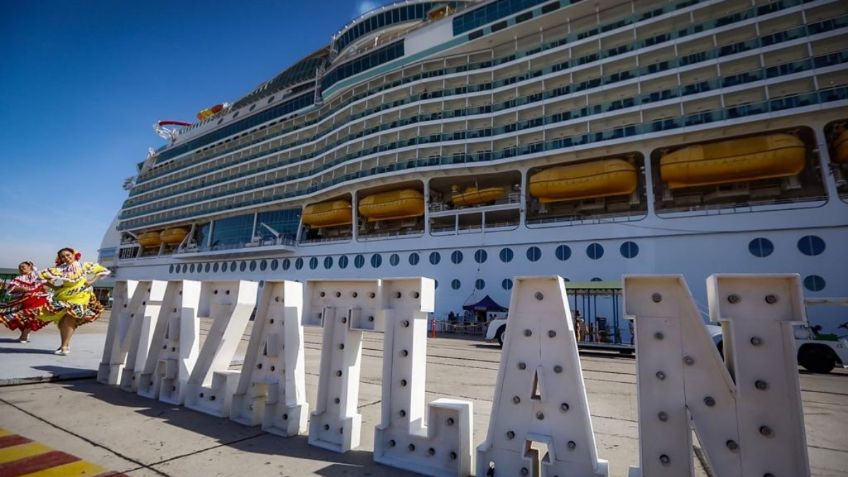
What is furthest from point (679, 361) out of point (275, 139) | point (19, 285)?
point (275, 139)

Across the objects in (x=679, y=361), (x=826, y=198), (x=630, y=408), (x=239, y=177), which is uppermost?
(x=239, y=177)

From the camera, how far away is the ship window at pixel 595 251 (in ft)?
64.6

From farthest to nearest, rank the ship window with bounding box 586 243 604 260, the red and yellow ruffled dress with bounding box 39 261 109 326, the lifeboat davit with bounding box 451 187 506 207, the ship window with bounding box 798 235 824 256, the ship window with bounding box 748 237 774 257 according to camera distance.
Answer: the lifeboat davit with bounding box 451 187 506 207
the ship window with bounding box 586 243 604 260
the ship window with bounding box 748 237 774 257
the ship window with bounding box 798 235 824 256
the red and yellow ruffled dress with bounding box 39 261 109 326

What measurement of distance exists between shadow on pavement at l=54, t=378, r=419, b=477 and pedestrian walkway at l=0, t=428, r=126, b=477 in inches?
38.7

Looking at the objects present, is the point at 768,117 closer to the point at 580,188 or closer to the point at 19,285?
the point at 580,188

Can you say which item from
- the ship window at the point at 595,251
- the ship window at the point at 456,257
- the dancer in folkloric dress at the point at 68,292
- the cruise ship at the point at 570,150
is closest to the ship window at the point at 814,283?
the cruise ship at the point at 570,150

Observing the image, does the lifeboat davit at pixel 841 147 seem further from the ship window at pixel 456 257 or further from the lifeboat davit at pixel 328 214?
the lifeboat davit at pixel 328 214

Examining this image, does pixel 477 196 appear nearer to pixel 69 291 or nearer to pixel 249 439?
pixel 69 291

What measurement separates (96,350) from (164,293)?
18.1ft

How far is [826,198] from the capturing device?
16016mm

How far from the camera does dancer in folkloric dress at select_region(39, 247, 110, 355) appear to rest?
26.7 feet

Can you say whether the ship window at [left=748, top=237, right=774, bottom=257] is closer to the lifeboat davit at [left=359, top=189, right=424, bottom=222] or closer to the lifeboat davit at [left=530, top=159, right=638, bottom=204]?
the lifeboat davit at [left=530, top=159, right=638, bottom=204]

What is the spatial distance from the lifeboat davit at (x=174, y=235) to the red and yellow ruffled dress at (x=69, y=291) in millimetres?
42876

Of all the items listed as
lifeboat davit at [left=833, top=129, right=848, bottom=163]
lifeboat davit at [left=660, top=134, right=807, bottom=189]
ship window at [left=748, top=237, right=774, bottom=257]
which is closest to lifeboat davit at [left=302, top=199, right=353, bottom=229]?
lifeboat davit at [left=660, top=134, right=807, bottom=189]
